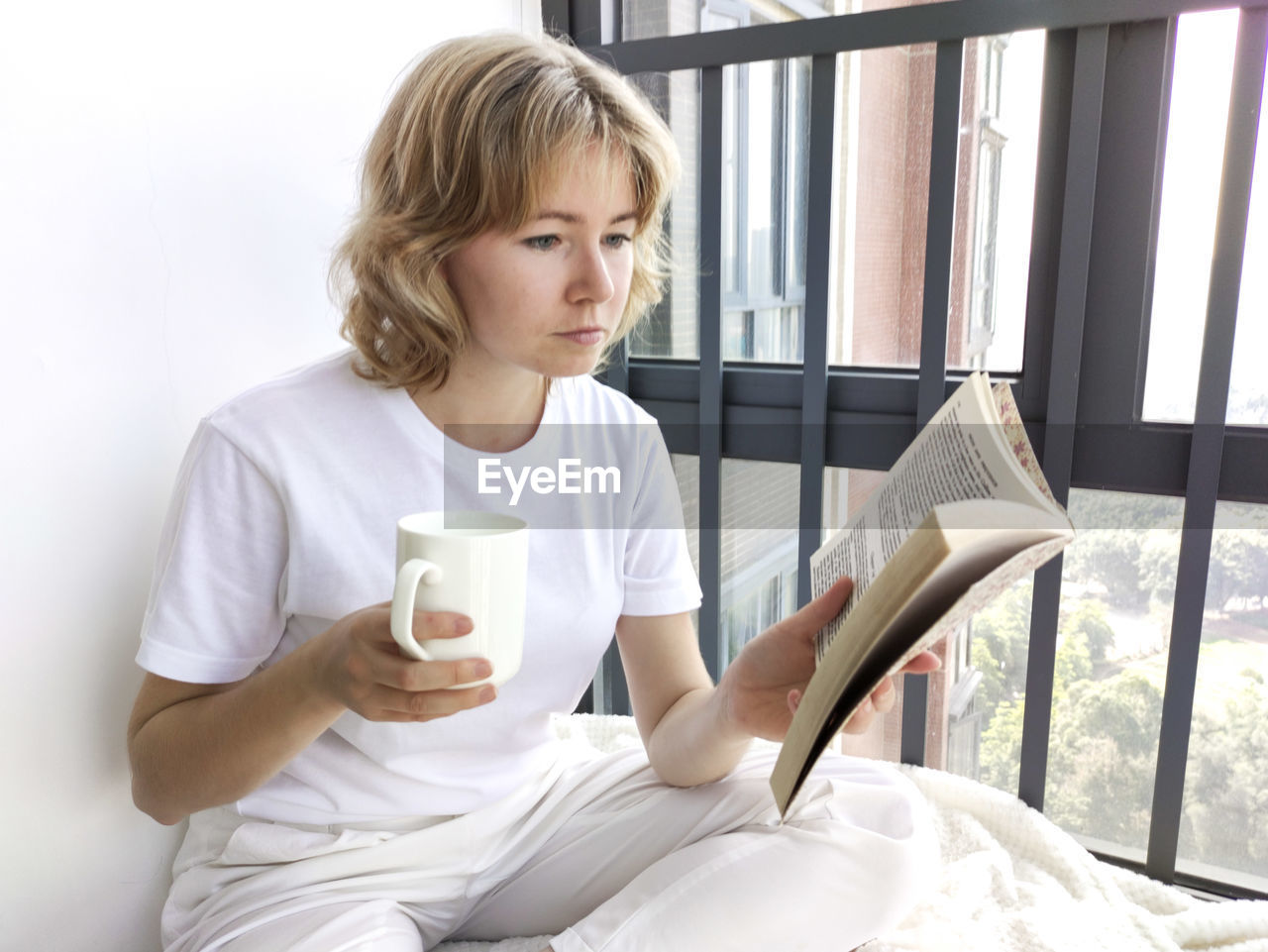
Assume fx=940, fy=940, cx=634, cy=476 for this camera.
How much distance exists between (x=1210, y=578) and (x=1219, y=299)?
0.38 meters

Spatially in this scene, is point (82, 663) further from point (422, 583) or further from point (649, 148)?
point (649, 148)

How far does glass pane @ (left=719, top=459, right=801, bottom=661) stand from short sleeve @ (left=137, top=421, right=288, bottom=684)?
864 mm

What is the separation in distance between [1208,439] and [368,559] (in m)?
1.01

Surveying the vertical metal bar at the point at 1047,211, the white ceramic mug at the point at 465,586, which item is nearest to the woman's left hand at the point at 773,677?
the white ceramic mug at the point at 465,586

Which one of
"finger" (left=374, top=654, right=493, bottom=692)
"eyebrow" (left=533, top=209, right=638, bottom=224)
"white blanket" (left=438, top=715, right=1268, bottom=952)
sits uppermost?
"eyebrow" (left=533, top=209, right=638, bottom=224)

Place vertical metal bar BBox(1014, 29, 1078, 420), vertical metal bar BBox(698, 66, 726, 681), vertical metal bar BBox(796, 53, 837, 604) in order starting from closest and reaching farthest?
vertical metal bar BBox(1014, 29, 1078, 420)
vertical metal bar BBox(796, 53, 837, 604)
vertical metal bar BBox(698, 66, 726, 681)

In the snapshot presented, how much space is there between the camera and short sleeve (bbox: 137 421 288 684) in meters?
0.83

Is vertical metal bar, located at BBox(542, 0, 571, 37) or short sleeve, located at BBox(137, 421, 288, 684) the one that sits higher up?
vertical metal bar, located at BBox(542, 0, 571, 37)

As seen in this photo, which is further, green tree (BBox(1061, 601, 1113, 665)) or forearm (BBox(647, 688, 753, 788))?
green tree (BBox(1061, 601, 1113, 665))

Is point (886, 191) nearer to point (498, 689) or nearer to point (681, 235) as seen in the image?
point (681, 235)

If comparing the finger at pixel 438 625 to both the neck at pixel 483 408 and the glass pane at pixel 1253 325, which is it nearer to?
the neck at pixel 483 408

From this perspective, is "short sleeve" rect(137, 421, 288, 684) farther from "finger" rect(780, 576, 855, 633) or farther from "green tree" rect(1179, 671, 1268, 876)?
"green tree" rect(1179, 671, 1268, 876)

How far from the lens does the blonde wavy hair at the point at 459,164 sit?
2.85 feet

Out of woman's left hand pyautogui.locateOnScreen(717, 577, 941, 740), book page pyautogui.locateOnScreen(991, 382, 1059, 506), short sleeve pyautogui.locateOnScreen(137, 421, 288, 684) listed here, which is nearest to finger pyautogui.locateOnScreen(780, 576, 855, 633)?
woman's left hand pyautogui.locateOnScreen(717, 577, 941, 740)
